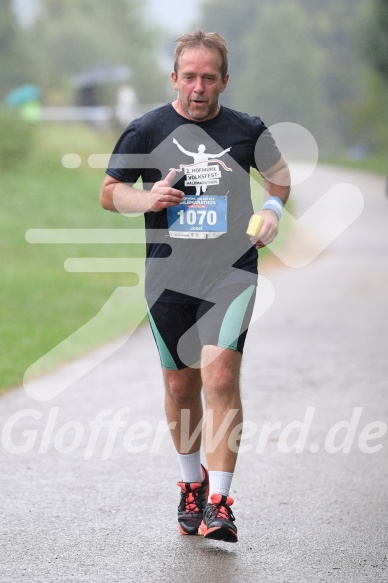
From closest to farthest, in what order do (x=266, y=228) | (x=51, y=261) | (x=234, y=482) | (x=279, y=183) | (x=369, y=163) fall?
(x=266, y=228) < (x=279, y=183) < (x=234, y=482) < (x=51, y=261) < (x=369, y=163)

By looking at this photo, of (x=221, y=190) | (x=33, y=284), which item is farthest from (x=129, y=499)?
(x=33, y=284)

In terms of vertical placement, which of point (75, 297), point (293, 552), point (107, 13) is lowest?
point (293, 552)

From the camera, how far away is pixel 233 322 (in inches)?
200

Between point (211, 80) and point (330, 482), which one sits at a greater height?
point (211, 80)

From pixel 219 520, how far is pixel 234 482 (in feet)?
4.23

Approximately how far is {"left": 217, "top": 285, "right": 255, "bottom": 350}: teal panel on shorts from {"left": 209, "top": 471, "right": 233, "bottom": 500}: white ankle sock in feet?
1.65

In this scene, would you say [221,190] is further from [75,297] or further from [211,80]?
[75,297]

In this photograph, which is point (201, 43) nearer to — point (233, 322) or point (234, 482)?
point (233, 322)

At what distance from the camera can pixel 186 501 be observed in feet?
17.4

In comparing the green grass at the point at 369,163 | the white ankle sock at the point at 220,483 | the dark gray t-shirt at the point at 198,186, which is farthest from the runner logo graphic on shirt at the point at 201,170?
the green grass at the point at 369,163

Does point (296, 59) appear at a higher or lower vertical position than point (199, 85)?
higher

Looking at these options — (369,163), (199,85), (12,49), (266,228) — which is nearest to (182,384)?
(266,228)

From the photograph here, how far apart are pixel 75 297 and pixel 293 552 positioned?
10.1 metres

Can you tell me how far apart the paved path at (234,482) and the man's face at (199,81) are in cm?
172
